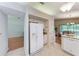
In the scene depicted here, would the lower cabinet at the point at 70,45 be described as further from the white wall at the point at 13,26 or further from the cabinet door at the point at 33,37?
the white wall at the point at 13,26

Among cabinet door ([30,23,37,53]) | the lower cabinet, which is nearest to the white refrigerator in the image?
cabinet door ([30,23,37,53])

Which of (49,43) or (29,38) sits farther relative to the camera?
(29,38)

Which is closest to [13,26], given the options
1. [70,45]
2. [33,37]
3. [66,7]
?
[66,7]

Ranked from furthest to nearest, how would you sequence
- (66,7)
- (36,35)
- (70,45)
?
(36,35)
(70,45)
(66,7)

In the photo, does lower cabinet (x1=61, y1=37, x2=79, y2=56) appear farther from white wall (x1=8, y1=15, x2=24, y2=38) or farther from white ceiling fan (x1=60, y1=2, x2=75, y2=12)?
white wall (x1=8, y1=15, x2=24, y2=38)

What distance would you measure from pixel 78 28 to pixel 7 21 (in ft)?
4.68

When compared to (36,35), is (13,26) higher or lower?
higher

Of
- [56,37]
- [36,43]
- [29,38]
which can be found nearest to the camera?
[56,37]

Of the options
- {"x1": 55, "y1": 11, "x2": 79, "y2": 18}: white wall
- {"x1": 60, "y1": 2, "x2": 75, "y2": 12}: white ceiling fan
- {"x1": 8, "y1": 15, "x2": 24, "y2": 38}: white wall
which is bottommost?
{"x1": 8, "y1": 15, "x2": 24, "y2": 38}: white wall

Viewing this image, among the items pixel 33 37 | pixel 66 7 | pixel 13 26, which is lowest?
pixel 33 37

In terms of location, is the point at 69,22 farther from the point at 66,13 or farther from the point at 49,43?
the point at 49,43

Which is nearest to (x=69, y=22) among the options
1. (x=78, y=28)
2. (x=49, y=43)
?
(x=78, y=28)

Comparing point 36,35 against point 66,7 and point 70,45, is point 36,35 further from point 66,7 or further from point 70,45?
point 66,7

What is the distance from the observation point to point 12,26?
1.86 meters
